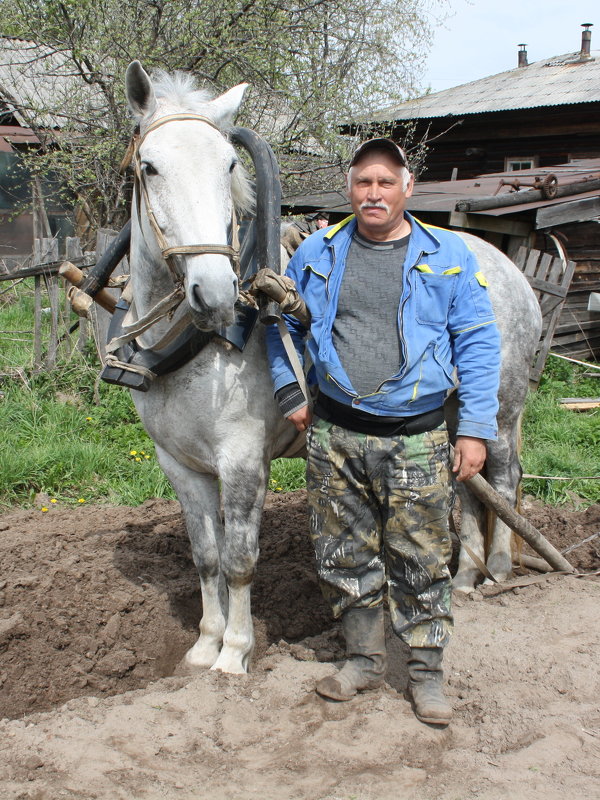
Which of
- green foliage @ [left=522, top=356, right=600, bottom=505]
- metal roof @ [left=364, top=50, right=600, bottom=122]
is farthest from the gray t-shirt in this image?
metal roof @ [left=364, top=50, right=600, bottom=122]

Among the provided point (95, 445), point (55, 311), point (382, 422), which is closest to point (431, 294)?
point (382, 422)

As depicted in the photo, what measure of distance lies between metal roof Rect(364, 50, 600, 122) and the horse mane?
12.9 metres

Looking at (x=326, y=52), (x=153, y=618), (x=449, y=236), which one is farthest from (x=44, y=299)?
(x=449, y=236)

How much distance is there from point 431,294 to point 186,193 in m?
0.92

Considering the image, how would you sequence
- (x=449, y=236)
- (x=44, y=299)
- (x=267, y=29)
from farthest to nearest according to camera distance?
1. (x=44, y=299)
2. (x=267, y=29)
3. (x=449, y=236)

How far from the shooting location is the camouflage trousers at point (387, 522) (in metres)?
2.75

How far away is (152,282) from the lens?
2947 mm

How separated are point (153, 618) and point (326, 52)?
8.51 meters

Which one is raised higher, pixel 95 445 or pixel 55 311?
pixel 55 311

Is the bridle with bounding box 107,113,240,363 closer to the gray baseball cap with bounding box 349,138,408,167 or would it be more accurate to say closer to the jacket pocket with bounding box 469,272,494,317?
the gray baseball cap with bounding box 349,138,408,167

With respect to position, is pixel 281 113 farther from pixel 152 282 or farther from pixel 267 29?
pixel 152 282

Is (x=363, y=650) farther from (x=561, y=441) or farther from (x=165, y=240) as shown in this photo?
(x=561, y=441)

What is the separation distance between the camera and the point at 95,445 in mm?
5977

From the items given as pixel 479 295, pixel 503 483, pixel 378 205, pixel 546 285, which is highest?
pixel 378 205
